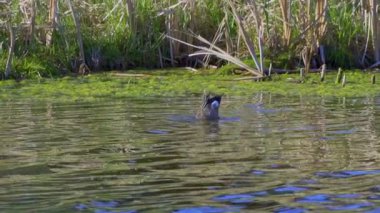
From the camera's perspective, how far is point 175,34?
15422 mm

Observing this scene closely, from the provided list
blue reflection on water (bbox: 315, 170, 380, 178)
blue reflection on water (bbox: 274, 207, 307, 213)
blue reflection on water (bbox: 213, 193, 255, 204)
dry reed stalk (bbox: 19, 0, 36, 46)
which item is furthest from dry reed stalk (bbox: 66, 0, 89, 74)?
blue reflection on water (bbox: 274, 207, 307, 213)

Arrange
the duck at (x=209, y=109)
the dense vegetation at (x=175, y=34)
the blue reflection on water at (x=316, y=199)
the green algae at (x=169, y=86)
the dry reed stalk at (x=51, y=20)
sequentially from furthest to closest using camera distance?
the dry reed stalk at (x=51, y=20) < the dense vegetation at (x=175, y=34) < the green algae at (x=169, y=86) < the duck at (x=209, y=109) < the blue reflection on water at (x=316, y=199)

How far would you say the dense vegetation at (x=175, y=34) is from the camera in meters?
14.5

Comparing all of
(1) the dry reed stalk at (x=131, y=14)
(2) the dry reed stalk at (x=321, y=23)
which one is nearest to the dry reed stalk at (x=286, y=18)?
(2) the dry reed stalk at (x=321, y=23)

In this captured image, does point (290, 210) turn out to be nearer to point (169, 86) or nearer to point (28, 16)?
point (169, 86)

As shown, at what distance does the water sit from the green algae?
79cm

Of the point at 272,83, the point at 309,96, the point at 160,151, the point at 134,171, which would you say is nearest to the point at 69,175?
the point at 134,171

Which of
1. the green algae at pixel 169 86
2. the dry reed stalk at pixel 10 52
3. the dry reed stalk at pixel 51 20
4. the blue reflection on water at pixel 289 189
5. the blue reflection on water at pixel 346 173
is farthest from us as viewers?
the dry reed stalk at pixel 51 20

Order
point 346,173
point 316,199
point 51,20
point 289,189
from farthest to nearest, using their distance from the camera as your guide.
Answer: point 51,20 < point 346,173 < point 289,189 < point 316,199

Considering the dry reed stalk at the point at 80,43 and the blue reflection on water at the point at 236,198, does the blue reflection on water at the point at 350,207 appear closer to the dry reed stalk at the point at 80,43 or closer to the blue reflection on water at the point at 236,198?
the blue reflection on water at the point at 236,198

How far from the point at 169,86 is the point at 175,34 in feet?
6.88

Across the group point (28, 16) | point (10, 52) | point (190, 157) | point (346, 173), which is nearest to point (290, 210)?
point (346, 173)

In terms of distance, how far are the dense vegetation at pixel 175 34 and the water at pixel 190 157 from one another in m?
2.79

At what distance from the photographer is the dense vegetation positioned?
1448 cm
